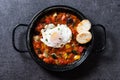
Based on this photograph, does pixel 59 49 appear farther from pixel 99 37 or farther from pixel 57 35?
pixel 99 37

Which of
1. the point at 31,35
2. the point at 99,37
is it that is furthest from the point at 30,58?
the point at 99,37

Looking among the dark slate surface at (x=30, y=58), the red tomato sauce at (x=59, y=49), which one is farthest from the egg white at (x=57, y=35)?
the dark slate surface at (x=30, y=58)

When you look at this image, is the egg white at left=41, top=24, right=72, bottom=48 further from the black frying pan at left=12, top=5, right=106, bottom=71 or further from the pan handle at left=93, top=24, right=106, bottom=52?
the pan handle at left=93, top=24, right=106, bottom=52

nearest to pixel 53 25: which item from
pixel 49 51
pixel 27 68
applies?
pixel 49 51

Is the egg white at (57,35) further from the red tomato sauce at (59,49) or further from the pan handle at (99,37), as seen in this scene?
the pan handle at (99,37)

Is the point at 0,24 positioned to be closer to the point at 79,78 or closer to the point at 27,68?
the point at 27,68

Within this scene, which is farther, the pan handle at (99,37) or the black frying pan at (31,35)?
the pan handle at (99,37)

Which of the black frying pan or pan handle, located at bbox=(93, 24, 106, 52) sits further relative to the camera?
pan handle, located at bbox=(93, 24, 106, 52)

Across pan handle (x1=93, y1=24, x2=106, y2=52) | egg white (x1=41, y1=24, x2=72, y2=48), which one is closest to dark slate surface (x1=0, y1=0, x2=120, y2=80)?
pan handle (x1=93, y1=24, x2=106, y2=52)
